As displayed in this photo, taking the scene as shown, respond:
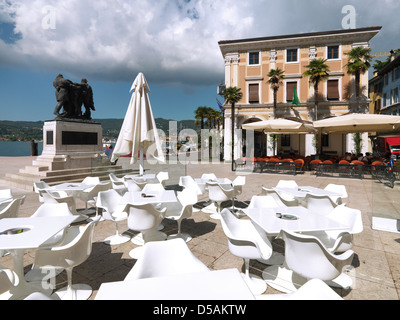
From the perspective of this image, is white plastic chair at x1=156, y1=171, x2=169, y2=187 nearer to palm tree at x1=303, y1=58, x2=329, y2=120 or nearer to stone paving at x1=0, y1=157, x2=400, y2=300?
stone paving at x1=0, y1=157, x2=400, y2=300

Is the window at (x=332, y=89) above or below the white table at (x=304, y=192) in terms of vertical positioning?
above

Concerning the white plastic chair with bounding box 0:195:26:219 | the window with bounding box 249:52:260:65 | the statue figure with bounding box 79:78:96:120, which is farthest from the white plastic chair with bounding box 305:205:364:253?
the window with bounding box 249:52:260:65

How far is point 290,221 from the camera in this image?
3.07m

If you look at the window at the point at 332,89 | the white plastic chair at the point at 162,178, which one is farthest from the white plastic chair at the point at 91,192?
the window at the point at 332,89

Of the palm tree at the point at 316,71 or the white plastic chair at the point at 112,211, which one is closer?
the white plastic chair at the point at 112,211

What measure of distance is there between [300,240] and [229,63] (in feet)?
77.7

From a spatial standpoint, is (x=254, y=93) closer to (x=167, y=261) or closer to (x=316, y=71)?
(x=316, y=71)

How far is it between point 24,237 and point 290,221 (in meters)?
3.22

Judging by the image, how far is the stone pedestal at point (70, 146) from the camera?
9.50 meters

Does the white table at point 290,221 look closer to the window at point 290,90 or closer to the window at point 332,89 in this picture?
the window at point 290,90

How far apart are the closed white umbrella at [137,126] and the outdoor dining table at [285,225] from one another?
4.30 m
